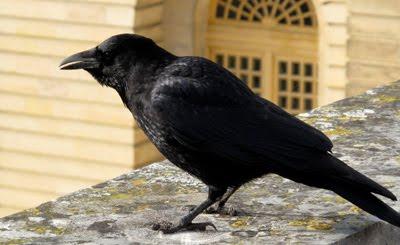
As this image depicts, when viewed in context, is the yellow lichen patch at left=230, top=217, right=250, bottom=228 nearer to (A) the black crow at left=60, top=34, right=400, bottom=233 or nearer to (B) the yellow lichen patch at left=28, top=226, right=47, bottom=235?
(A) the black crow at left=60, top=34, right=400, bottom=233

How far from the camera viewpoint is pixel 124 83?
5.59 metres

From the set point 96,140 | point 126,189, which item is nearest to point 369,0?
point 96,140

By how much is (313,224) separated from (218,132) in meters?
0.43

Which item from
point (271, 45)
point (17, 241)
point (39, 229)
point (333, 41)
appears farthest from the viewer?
point (271, 45)

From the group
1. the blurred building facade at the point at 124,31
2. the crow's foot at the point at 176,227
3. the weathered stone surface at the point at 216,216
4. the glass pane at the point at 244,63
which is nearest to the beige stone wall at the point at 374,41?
the blurred building facade at the point at 124,31

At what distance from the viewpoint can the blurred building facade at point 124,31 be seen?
22.6 m

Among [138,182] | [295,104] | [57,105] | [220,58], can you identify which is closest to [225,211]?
[138,182]

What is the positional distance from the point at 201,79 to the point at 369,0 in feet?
55.6

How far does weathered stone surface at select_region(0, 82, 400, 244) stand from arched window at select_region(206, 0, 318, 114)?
55.4 ft

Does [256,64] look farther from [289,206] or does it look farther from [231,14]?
[289,206]

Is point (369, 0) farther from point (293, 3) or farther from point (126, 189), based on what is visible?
point (126, 189)

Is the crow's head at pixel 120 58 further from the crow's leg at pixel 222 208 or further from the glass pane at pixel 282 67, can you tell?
the glass pane at pixel 282 67

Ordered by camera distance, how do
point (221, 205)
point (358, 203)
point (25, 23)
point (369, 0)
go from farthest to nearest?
point (25, 23)
point (369, 0)
point (221, 205)
point (358, 203)

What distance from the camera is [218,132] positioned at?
539cm
